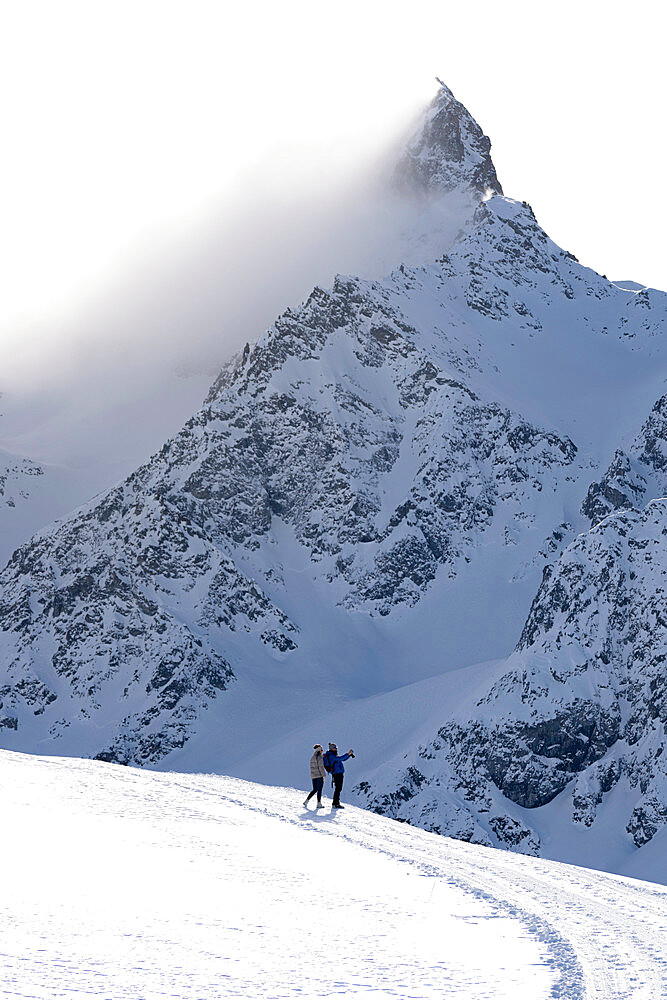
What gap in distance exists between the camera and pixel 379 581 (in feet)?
542

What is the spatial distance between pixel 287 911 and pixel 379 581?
145894 millimetres

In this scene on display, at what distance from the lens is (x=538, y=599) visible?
11800 centimetres

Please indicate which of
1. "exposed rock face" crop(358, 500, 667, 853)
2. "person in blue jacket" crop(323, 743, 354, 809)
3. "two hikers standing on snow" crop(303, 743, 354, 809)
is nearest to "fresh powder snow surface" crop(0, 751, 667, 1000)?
"two hikers standing on snow" crop(303, 743, 354, 809)

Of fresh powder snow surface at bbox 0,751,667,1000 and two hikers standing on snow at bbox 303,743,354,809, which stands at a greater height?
two hikers standing on snow at bbox 303,743,354,809

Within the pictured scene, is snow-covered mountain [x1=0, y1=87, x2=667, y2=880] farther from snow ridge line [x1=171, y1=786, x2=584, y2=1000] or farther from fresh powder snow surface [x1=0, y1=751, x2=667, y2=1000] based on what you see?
fresh powder snow surface [x1=0, y1=751, x2=667, y2=1000]

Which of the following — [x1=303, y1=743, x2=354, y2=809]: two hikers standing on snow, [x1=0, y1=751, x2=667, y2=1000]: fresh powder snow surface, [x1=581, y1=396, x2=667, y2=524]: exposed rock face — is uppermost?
[x1=581, y1=396, x2=667, y2=524]: exposed rock face

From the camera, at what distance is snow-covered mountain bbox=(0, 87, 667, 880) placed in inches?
4230

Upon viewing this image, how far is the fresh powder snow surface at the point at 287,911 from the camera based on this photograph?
15555 millimetres

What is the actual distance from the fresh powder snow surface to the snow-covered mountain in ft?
249

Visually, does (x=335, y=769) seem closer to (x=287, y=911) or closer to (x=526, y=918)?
(x=526, y=918)

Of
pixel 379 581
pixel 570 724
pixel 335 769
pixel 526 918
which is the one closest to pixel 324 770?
pixel 335 769

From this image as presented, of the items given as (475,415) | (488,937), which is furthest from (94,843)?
(475,415)

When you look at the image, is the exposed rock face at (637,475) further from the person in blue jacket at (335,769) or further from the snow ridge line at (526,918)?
the snow ridge line at (526,918)

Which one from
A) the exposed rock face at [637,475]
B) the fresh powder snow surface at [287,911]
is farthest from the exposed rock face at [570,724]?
the fresh powder snow surface at [287,911]
